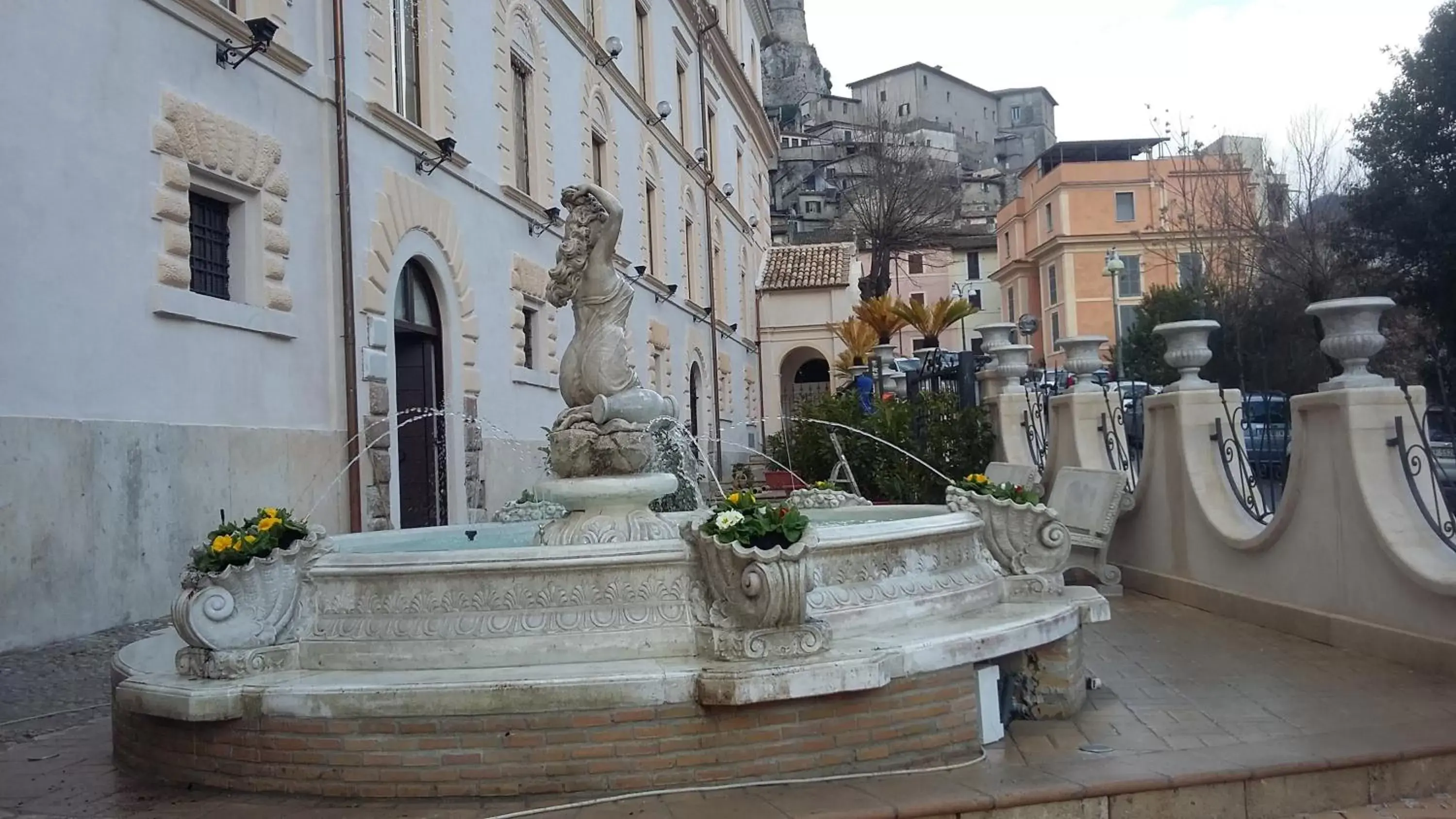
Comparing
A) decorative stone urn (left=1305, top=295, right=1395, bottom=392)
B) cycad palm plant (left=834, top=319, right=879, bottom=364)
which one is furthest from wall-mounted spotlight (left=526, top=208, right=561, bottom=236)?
cycad palm plant (left=834, top=319, right=879, bottom=364)

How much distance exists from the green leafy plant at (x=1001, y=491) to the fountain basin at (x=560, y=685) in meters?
0.91

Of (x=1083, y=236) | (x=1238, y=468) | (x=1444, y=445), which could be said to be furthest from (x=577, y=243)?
(x=1083, y=236)

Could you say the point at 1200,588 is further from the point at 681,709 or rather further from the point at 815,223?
the point at 815,223

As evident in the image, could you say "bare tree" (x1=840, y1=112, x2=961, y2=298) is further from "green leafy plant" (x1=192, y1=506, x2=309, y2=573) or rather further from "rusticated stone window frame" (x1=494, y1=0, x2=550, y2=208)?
"green leafy plant" (x1=192, y1=506, x2=309, y2=573)

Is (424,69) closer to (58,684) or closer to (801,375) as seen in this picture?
(58,684)

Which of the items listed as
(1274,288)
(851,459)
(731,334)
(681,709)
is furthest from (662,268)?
(681,709)

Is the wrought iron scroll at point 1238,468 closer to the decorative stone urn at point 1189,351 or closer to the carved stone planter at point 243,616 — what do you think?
the decorative stone urn at point 1189,351

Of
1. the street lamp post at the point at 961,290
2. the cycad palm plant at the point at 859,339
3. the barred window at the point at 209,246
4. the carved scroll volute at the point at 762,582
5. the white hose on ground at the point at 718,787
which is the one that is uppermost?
the street lamp post at the point at 961,290

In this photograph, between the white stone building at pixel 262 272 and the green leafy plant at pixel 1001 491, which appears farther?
the white stone building at pixel 262 272

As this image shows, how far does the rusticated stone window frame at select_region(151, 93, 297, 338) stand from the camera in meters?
9.74

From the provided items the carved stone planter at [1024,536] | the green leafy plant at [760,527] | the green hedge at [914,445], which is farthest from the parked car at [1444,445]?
the green hedge at [914,445]

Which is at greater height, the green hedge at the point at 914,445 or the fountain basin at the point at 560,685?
the green hedge at the point at 914,445

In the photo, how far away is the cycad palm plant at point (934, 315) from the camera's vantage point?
100 feet

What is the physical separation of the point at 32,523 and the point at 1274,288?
2999 cm
